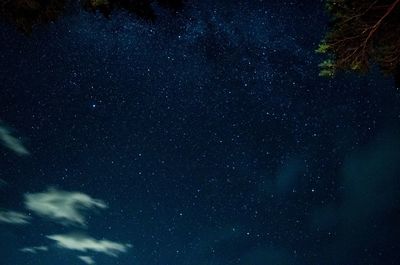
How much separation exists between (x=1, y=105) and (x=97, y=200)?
18.5 feet

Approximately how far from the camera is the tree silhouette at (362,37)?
9.46 feet

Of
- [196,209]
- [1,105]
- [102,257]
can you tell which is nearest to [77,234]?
[102,257]

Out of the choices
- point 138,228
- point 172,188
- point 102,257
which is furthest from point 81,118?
point 102,257

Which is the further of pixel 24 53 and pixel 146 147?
pixel 146 147

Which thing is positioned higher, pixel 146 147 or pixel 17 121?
pixel 17 121

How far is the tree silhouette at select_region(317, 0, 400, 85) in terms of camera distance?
2885mm

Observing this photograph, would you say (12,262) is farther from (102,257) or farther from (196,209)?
(196,209)

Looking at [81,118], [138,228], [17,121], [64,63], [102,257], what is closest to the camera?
[64,63]

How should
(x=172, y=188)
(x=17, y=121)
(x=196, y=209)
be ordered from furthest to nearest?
(x=196, y=209)
(x=172, y=188)
(x=17, y=121)

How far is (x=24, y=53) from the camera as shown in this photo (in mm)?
9086

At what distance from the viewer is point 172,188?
1295 cm

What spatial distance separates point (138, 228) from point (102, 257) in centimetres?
A: 476

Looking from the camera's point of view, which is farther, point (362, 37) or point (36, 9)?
point (362, 37)

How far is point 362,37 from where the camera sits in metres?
3.20
